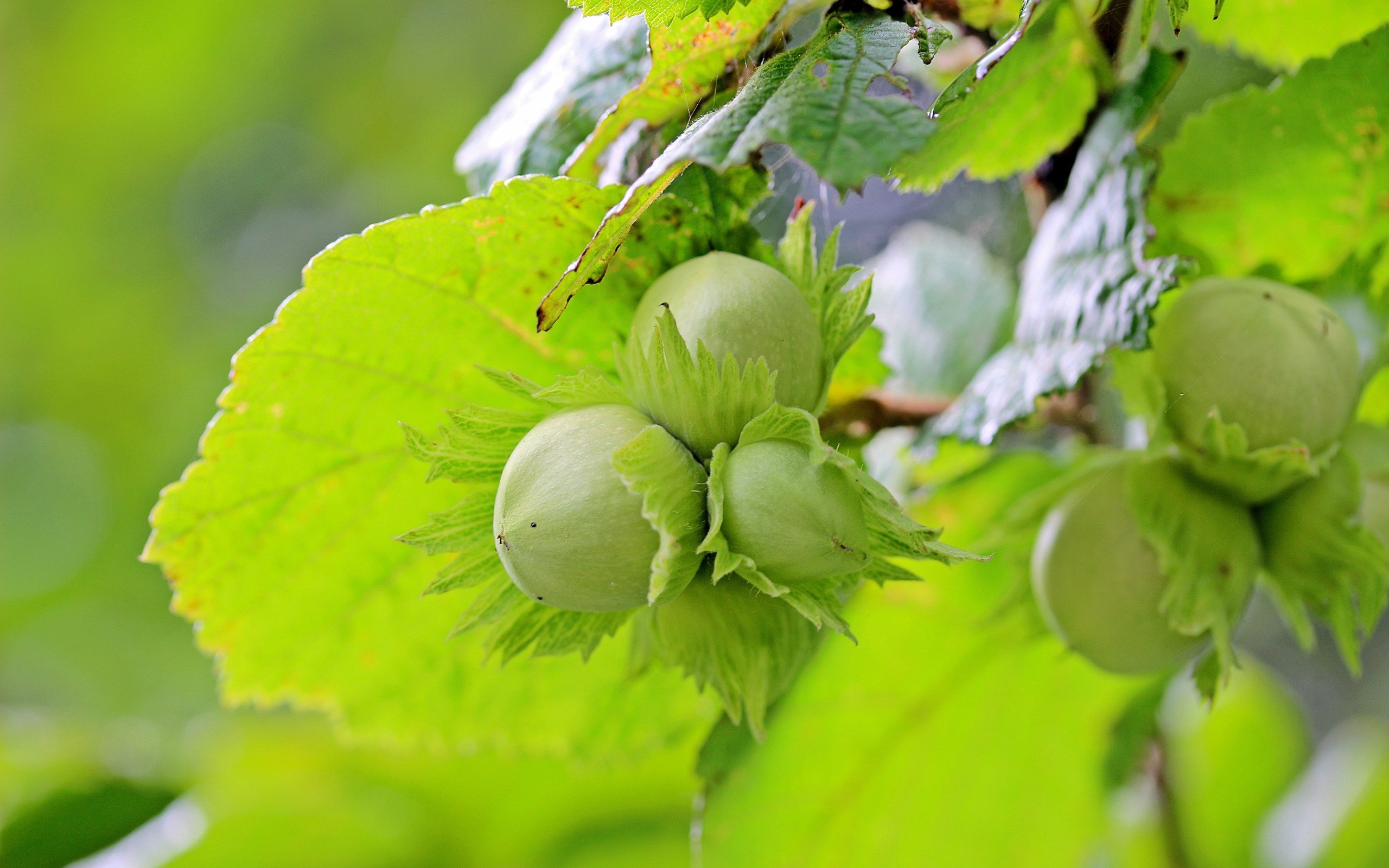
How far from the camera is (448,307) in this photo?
757mm

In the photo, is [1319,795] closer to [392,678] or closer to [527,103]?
[392,678]

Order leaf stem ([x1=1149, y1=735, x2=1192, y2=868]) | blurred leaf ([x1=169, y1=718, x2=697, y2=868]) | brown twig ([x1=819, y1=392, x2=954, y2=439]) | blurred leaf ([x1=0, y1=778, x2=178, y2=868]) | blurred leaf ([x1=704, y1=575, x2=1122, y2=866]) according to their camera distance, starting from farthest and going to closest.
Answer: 1. blurred leaf ([x1=169, y1=718, x2=697, y2=868])
2. blurred leaf ([x1=0, y1=778, x2=178, y2=868])
3. leaf stem ([x1=1149, y1=735, x2=1192, y2=868])
4. blurred leaf ([x1=704, y1=575, x2=1122, y2=866])
5. brown twig ([x1=819, y1=392, x2=954, y2=439])

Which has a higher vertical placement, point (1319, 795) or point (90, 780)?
point (90, 780)

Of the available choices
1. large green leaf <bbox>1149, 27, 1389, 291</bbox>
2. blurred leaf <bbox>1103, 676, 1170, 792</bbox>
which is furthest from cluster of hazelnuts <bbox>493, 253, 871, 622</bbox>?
blurred leaf <bbox>1103, 676, 1170, 792</bbox>

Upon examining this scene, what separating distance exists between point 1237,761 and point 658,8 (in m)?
1.71

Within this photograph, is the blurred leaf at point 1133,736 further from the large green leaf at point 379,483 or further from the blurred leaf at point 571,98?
the blurred leaf at point 571,98

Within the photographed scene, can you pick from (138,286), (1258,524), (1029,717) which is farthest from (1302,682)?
(138,286)

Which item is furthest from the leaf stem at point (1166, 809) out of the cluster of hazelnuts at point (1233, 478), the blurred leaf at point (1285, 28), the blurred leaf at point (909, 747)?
the blurred leaf at point (1285, 28)

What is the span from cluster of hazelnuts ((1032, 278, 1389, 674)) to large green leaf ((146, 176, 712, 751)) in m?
0.37

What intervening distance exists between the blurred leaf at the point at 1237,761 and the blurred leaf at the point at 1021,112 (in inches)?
47.4

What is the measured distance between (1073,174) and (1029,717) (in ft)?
2.08

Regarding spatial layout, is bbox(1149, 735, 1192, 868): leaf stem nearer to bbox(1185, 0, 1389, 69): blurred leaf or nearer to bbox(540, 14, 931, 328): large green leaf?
bbox(1185, 0, 1389, 69): blurred leaf

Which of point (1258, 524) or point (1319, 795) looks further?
point (1319, 795)

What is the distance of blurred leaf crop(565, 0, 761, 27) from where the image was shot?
624 mm
